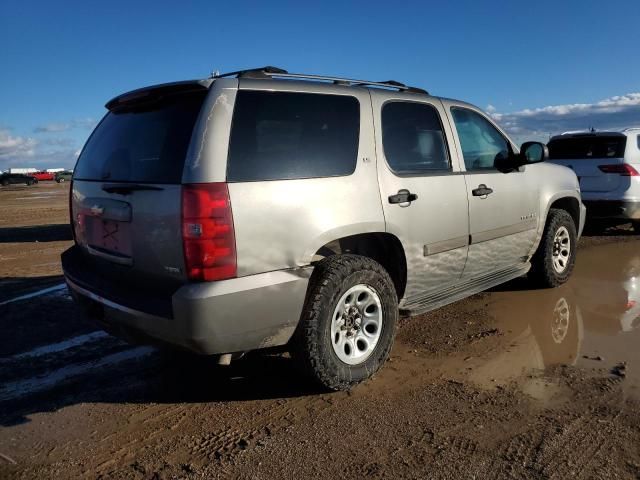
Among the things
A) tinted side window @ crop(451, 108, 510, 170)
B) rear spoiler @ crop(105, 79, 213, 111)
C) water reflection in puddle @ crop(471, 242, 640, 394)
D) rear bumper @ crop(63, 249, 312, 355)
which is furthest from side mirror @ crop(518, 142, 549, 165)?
rear spoiler @ crop(105, 79, 213, 111)

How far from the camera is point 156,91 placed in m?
3.22

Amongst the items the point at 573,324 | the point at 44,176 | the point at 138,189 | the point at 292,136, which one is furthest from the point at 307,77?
the point at 44,176

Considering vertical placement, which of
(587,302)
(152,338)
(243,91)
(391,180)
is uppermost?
(243,91)

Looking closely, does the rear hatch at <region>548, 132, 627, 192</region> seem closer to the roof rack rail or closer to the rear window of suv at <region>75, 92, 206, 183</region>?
the roof rack rail

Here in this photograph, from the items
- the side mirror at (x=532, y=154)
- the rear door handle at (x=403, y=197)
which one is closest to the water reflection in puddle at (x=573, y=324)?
the rear door handle at (x=403, y=197)

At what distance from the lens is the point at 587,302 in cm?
516

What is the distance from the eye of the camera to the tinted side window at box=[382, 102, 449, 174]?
12.2 feet

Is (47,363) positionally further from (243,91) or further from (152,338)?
(243,91)

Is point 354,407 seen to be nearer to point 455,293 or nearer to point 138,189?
point 455,293

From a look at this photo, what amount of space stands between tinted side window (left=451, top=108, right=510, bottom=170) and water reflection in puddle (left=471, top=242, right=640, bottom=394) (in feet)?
4.69

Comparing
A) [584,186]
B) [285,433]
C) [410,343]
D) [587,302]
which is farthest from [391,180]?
[584,186]

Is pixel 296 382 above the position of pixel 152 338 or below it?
below

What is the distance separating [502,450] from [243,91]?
2388 mm

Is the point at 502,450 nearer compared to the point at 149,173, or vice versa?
the point at 502,450
